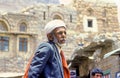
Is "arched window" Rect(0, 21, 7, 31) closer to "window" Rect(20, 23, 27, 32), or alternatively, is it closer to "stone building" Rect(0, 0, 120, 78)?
"stone building" Rect(0, 0, 120, 78)

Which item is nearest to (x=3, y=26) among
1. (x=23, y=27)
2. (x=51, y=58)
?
(x=23, y=27)

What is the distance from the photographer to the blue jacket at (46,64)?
3.88 meters

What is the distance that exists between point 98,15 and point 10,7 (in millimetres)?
11675

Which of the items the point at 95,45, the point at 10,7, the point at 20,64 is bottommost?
the point at 20,64

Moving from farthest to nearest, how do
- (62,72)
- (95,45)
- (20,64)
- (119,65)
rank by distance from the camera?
(20,64)
(95,45)
(119,65)
(62,72)

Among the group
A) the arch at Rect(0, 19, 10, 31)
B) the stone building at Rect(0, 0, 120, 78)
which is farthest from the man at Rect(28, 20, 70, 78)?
the arch at Rect(0, 19, 10, 31)

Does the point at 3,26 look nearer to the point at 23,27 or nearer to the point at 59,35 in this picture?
the point at 23,27

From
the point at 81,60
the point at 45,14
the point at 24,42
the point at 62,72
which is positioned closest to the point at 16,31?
the point at 24,42

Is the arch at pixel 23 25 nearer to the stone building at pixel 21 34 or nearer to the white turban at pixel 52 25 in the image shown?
the stone building at pixel 21 34

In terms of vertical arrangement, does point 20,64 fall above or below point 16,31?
below

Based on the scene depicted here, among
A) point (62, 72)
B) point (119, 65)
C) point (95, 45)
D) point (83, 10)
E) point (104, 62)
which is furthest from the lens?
point (83, 10)

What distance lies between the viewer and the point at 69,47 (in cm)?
4381

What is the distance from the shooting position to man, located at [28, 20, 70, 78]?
3898 millimetres

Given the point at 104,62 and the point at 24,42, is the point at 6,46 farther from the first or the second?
the point at 104,62
